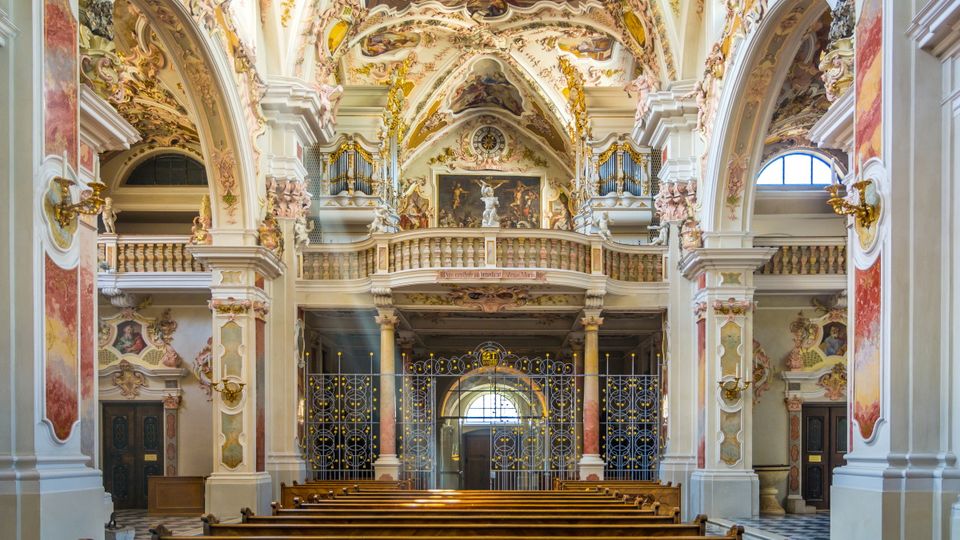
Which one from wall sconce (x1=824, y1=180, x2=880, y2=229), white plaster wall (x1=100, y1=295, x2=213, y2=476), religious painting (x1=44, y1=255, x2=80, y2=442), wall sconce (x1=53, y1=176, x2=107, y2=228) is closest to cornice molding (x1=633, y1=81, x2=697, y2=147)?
white plaster wall (x1=100, y1=295, x2=213, y2=476)

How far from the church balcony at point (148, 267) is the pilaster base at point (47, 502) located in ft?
38.1

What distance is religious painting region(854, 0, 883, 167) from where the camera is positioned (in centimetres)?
764

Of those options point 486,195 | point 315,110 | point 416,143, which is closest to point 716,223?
point 486,195

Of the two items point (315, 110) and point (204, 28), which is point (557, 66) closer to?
point (315, 110)

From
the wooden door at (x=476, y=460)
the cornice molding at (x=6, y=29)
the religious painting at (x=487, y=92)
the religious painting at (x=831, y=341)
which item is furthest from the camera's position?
the wooden door at (x=476, y=460)

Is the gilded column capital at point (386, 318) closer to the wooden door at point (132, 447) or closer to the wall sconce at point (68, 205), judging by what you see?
the wooden door at point (132, 447)

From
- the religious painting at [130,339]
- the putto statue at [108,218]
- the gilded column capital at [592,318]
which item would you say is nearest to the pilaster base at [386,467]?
the gilded column capital at [592,318]

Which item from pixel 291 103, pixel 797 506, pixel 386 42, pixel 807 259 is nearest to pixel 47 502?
pixel 291 103

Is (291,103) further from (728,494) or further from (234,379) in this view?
(728,494)

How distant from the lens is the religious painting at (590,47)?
22359mm

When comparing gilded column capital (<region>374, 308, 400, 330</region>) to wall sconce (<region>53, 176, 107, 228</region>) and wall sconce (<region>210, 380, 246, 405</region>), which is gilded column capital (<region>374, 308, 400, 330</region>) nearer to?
wall sconce (<region>210, 380, 246, 405</region>)

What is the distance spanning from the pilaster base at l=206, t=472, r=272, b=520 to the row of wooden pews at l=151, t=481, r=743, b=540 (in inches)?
203

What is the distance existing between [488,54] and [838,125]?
14256 mm

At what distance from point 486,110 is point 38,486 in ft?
63.9
